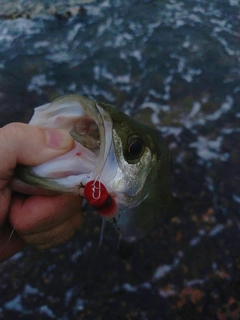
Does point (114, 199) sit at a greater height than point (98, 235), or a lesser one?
greater

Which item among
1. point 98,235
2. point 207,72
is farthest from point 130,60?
point 98,235

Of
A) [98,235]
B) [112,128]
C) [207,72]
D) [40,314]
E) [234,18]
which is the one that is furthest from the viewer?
[234,18]

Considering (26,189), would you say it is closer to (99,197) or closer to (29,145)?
(29,145)

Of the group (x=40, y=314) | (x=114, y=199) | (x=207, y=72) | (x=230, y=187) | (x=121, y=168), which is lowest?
(x=40, y=314)

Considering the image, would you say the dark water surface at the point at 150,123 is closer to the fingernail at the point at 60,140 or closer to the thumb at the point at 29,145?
the thumb at the point at 29,145

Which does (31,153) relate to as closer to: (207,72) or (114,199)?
(114,199)

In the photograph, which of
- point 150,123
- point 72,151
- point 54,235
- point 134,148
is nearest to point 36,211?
point 54,235
